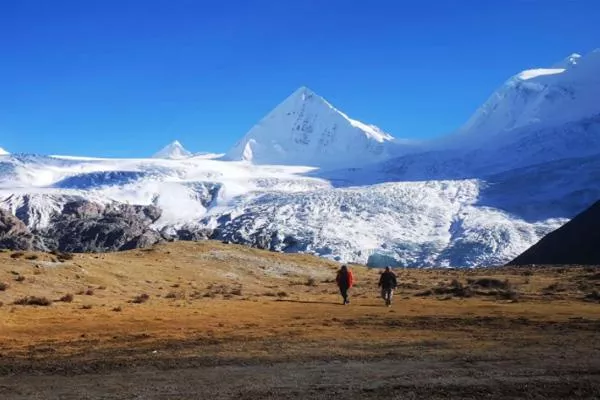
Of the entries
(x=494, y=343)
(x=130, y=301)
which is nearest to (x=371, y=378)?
(x=494, y=343)

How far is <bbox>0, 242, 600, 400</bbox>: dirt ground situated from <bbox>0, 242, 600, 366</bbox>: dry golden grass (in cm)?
7

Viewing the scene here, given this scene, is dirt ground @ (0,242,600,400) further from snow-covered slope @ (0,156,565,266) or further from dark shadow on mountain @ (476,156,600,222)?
dark shadow on mountain @ (476,156,600,222)

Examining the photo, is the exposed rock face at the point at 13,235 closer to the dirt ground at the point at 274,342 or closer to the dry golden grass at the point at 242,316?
the dry golden grass at the point at 242,316

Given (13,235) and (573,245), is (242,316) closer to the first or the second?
(573,245)

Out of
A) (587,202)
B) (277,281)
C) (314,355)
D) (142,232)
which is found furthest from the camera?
(587,202)

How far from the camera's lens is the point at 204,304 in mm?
28969

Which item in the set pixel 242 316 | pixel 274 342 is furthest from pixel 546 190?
pixel 274 342

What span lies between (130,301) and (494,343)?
710 inches

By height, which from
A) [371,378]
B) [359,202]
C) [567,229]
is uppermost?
[359,202]

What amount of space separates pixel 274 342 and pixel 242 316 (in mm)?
7301

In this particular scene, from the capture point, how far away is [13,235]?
12950 centimetres

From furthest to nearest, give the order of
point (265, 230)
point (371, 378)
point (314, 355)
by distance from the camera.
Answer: point (265, 230)
point (314, 355)
point (371, 378)

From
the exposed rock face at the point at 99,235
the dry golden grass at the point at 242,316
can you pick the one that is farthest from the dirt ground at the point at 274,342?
the exposed rock face at the point at 99,235

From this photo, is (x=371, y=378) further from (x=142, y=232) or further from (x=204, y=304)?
(x=142, y=232)
